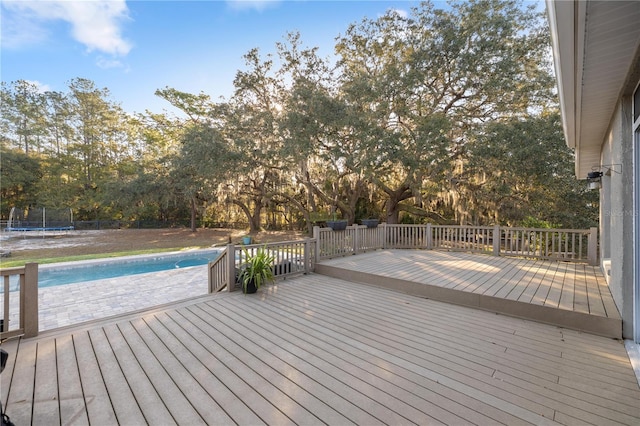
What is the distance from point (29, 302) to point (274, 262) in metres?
3.19

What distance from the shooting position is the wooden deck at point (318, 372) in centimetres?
174

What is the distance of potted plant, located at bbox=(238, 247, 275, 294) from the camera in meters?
4.37

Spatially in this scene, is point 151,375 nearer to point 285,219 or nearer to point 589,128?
point 589,128

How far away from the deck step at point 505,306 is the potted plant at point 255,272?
1.59m

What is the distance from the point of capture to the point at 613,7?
156cm

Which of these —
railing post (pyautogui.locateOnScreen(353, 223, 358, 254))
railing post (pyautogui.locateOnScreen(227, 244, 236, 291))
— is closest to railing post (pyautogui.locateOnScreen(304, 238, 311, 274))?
railing post (pyautogui.locateOnScreen(227, 244, 236, 291))

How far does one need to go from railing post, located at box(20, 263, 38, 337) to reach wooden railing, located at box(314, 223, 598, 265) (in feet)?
14.3

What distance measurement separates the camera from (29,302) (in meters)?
2.78

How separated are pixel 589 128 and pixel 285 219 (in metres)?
20.1

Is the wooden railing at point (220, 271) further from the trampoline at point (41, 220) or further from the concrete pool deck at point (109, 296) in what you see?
the trampoline at point (41, 220)

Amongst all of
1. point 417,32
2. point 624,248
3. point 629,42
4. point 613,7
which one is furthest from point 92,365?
point 417,32

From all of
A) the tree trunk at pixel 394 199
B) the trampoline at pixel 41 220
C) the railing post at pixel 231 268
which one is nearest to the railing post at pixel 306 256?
the railing post at pixel 231 268

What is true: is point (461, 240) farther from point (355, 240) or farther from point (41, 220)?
point (41, 220)

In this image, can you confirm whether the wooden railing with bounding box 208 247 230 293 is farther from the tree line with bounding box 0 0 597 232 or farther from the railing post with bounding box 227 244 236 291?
the tree line with bounding box 0 0 597 232
